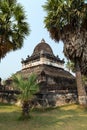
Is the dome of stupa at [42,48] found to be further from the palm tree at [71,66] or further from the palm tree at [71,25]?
the palm tree at [71,25]

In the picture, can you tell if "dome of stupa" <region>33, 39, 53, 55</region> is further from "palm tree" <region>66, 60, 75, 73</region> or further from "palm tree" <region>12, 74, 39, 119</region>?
"palm tree" <region>12, 74, 39, 119</region>

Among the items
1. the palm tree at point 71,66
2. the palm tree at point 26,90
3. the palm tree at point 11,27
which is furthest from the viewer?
the palm tree at point 71,66

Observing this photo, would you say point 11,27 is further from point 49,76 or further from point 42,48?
point 42,48

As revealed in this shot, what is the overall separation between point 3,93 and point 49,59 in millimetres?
10553

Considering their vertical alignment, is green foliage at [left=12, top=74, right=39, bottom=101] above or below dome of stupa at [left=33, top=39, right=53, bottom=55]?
below

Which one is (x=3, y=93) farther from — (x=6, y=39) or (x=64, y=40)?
(x=64, y=40)

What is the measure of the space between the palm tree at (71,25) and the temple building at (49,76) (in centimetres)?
285

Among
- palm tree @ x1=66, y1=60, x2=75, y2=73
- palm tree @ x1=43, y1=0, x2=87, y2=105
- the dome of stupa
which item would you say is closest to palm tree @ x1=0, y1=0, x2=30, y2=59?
palm tree @ x1=43, y1=0, x2=87, y2=105

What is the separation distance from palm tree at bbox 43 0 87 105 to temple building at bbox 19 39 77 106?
9.36 feet

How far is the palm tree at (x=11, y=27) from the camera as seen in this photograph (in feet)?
60.2

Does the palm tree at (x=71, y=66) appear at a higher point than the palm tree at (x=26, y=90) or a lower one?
higher

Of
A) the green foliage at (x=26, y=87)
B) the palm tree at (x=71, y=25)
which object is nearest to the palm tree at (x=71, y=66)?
the palm tree at (x=71, y=25)

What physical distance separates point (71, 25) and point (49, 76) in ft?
25.2

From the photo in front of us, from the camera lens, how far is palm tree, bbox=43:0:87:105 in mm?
19250
